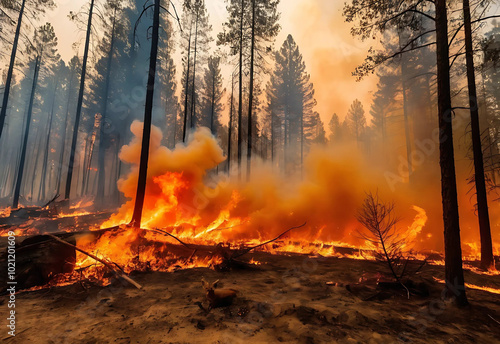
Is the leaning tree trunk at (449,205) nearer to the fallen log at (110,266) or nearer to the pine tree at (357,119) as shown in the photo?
the fallen log at (110,266)

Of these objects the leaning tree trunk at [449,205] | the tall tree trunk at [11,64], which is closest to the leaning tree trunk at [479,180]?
the leaning tree trunk at [449,205]

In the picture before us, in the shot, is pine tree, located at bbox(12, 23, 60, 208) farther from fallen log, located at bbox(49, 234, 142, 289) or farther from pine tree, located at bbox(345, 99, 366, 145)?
pine tree, located at bbox(345, 99, 366, 145)

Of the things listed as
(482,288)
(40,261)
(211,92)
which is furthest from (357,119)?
(40,261)

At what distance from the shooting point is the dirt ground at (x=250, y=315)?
3.49m

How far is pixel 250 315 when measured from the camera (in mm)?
4160

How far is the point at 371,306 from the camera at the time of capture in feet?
15.1

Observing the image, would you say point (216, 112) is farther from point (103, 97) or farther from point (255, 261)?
point (255, 261)

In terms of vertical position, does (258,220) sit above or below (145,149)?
below

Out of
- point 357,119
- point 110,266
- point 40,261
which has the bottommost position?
point 110,266

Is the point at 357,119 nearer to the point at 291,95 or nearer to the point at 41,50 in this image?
the point at 291,95

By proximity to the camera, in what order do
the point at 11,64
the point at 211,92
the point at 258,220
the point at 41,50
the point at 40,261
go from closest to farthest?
the point at 40,261 → the point at 258,220 → the point at 11,64 → the point at 41,50 → the point at 211,92

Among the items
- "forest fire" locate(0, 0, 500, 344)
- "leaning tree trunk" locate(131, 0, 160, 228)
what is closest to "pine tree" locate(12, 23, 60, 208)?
"forest fire" locate(0, 0, 500, 344)

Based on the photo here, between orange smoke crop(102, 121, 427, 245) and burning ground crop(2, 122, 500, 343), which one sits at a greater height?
orange smoke crop(102, 121, 427, 245)

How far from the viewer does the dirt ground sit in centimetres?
349
